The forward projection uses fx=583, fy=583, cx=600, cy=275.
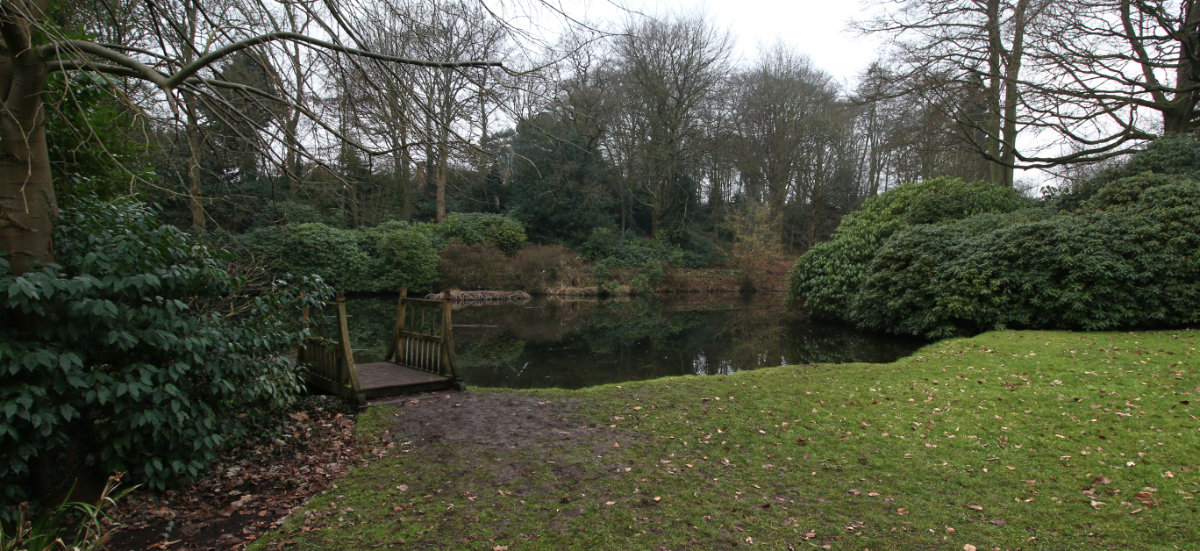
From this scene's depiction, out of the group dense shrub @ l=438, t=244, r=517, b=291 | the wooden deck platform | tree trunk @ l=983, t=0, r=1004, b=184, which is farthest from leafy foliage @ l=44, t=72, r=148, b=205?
dense shrub @ l=438, t=244, r=517, b=291

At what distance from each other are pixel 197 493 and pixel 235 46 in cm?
285

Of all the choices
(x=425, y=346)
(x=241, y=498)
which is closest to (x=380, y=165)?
(x=425, y=346)

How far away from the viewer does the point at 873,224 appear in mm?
16016

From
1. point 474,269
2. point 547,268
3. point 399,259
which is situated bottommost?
point 474,269

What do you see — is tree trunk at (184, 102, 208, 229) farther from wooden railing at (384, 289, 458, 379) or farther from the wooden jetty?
wooden railing at (384, 289, 458, 379)

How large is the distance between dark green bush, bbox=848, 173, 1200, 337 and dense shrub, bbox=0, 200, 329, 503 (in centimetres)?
1234

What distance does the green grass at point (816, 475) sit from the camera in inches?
130

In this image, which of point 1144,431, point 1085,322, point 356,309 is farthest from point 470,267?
point 1144,431

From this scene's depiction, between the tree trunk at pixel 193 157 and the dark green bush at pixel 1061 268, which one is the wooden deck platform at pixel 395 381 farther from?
the dark green bush at pixel 1061 268

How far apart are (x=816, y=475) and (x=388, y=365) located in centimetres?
539

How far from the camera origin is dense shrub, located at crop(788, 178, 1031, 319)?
14.8 metres

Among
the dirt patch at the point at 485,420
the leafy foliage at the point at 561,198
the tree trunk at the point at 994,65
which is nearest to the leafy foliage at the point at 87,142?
the dirt patch at the point at 485,420

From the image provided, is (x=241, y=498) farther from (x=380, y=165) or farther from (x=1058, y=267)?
(x=1058, y=267)

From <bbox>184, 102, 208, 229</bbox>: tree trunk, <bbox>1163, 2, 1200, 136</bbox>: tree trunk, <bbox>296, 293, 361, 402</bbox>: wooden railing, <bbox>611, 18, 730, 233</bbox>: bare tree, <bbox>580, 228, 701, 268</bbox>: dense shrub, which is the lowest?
<bbox>296, 293, 361, 402</bbox>: wooden railing
